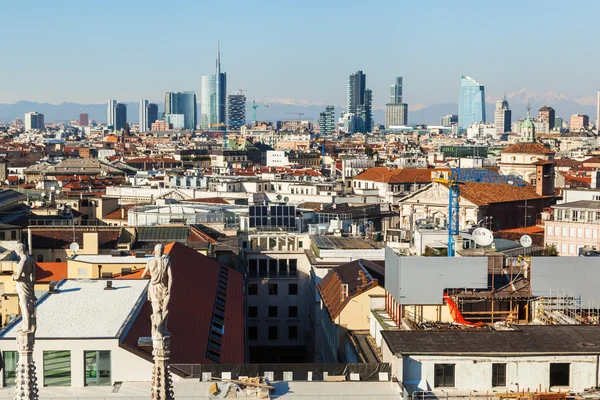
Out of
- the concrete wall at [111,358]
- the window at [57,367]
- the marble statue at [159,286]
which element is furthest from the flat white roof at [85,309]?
the marble statue at [159,286]

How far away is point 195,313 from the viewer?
30172mm

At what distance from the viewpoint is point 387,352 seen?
25109mm

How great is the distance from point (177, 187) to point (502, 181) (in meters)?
28.0

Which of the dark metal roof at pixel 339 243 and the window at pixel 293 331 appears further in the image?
the window at pixel 293 331

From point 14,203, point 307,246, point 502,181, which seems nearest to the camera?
point 307,246

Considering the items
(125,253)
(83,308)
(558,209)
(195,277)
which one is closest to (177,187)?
(558,209)

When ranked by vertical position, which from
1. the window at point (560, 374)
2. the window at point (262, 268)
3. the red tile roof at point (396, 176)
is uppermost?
the red tile roof at point (396, 176)

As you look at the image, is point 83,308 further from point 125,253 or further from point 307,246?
point 307,246

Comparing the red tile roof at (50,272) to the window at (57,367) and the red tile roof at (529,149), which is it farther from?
the red tile roof at (529,149)

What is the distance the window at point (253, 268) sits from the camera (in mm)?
51581

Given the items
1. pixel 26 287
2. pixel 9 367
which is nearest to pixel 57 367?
pixel 9 367

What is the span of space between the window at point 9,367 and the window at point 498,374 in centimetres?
1034

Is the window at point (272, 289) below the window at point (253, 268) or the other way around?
below

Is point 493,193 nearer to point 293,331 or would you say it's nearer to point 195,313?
point 293,331
